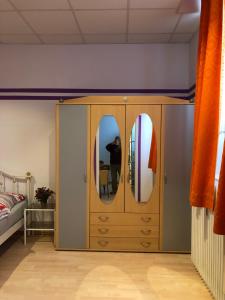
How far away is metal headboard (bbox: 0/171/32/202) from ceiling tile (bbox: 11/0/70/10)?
2.13 meters

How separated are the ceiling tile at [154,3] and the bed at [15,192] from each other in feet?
8.21

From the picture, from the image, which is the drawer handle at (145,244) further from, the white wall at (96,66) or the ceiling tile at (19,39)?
the ceiling tile at (19,39)

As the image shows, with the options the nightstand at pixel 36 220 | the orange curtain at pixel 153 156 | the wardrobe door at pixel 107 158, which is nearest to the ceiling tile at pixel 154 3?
the wardrobe door at pixel 107 158

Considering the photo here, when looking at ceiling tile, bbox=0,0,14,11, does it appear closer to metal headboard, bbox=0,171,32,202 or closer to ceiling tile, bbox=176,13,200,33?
ceiling tile, bbox=176,13,200,33

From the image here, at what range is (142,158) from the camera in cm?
340

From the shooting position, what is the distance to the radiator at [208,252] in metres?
2.15

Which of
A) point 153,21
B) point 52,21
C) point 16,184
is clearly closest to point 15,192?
point 16,184

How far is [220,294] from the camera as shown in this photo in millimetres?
2162

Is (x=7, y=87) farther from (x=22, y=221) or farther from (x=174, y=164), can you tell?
(x=174, y=164)

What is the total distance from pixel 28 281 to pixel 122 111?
6.61 feet

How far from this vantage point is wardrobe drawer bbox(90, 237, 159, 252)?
3375 millimetres

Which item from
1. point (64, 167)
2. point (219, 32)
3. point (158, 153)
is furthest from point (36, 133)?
point (219, 32)

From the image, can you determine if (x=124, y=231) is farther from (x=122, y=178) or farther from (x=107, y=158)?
(x=107, y=158)

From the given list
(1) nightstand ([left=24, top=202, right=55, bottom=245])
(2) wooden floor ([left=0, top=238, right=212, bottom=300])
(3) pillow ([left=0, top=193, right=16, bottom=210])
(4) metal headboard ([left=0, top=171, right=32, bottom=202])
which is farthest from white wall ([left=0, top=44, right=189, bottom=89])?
(2) wooden floor ([left=0, top=238, right=212, bottom=300])
